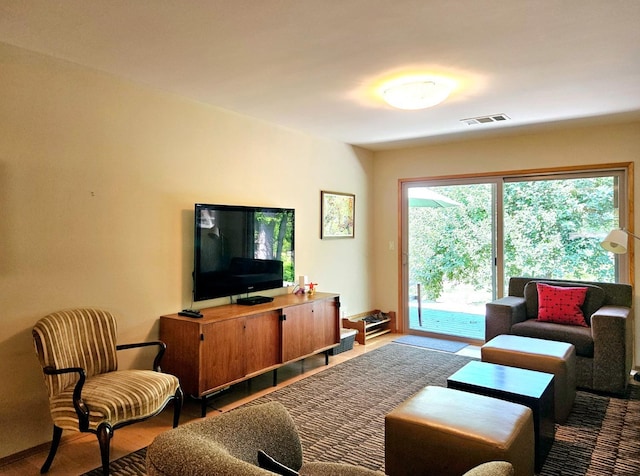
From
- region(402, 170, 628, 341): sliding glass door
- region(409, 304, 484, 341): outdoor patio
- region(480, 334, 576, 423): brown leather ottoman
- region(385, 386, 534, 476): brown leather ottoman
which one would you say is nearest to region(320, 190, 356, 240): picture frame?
region(402, 170, 628, 341): sliding glass door

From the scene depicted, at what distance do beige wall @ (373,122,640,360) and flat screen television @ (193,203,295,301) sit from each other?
1950mm

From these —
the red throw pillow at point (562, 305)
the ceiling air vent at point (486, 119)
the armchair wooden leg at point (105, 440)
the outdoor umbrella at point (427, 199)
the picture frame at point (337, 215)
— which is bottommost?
the armchair wooden leg at point (105, 440)

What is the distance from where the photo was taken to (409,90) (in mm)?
3148

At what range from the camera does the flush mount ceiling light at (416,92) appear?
3121 mm

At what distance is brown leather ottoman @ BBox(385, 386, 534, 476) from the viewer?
1921 millimetres

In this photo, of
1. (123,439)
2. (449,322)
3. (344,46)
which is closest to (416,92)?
(344,46)

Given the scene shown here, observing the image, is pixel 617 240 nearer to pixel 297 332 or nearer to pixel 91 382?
pixel 297 332

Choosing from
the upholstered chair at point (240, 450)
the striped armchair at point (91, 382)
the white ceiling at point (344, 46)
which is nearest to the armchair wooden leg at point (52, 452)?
the striped armchair at point (91, 382)

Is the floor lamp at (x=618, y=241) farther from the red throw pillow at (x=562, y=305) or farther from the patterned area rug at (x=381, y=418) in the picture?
the patterned area rug at (x=381, y=418)

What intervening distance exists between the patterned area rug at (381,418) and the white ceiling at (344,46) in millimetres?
2415

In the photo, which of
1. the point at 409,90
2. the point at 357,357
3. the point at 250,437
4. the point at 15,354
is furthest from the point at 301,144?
the point at 250,437

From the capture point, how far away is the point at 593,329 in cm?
362

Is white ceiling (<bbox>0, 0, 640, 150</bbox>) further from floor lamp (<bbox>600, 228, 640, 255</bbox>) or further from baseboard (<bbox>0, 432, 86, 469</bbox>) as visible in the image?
baseboard (<bbox>0, 432, 86, 469</bbox>)

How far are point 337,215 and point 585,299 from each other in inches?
109
